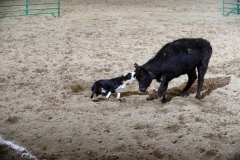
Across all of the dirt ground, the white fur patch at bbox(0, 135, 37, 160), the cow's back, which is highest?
the cow's back

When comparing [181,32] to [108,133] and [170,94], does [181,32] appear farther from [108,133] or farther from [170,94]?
[108,133]

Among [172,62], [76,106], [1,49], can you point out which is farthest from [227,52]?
[1,49]

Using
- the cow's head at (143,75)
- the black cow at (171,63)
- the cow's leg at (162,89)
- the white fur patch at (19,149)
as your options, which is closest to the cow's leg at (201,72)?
the black cow at (171,63)

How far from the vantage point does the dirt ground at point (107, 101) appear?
20.8 feet

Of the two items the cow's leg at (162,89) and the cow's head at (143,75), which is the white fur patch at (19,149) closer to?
the cow's head at (143,75)

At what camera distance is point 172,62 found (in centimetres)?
779

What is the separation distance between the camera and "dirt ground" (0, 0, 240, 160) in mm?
6328

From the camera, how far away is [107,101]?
827 centimetres

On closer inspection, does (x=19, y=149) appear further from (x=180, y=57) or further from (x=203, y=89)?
(x=203, y=89)

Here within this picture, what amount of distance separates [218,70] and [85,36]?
5.53 meters

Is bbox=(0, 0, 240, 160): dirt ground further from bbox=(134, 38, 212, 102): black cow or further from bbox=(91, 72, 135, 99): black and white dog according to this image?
bbox=(134, 38, 212, 102): black cow

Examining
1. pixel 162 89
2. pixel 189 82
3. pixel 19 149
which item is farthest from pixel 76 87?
pixel 19 149

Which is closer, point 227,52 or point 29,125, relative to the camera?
point 29,125

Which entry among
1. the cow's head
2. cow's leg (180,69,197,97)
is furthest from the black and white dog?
cow's leg (180,69,197,97)
